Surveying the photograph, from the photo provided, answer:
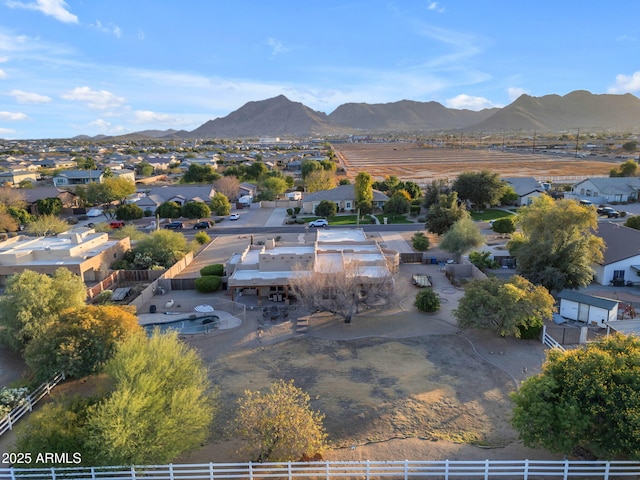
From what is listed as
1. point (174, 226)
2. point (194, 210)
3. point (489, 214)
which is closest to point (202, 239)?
point (174, 226)

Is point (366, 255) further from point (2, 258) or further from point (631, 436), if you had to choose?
point (2, 258)

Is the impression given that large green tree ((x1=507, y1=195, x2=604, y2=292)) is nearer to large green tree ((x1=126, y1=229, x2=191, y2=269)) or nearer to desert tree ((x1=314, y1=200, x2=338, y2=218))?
large green tree ((x1=126, y1=229, x2=191, y2=269))

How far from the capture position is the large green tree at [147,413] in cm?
1415

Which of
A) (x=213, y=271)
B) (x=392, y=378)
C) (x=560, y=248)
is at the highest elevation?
(x=560, y=248)

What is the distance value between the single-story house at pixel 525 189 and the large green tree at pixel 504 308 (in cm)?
4477

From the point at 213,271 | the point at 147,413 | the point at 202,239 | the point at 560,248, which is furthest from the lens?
the point at 202,239

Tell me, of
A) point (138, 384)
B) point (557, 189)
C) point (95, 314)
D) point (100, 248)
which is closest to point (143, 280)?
point (100, 248)

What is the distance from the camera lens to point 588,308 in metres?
28.1

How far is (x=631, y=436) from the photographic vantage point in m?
14.0

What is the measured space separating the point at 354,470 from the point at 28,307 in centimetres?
1990

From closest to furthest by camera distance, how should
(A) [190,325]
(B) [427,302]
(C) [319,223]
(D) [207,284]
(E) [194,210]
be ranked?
(A) [190,325] → (B) [427,302] → (D) [207,284] → (C) [319,223] → (E) [194,210]

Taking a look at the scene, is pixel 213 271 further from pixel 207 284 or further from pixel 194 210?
pixel 194 210

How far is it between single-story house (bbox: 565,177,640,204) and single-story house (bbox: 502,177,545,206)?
207 inches

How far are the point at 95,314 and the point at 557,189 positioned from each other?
257 ft
